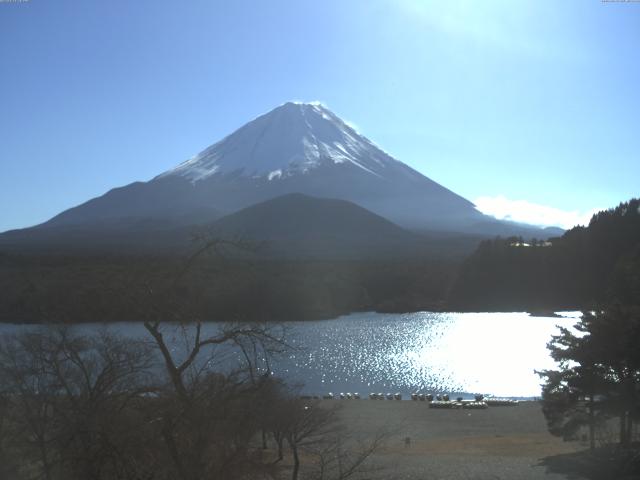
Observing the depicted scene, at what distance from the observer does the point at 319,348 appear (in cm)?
3167

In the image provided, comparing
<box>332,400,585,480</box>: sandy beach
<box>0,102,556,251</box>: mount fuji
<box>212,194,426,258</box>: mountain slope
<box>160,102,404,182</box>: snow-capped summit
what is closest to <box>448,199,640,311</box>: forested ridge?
<box>212,194,426,258</box>: mountain slope

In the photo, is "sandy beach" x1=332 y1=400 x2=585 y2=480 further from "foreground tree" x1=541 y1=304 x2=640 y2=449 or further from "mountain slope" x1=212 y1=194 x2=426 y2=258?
"mountain slope" x1=212 y1=194 x2=426 y2=258

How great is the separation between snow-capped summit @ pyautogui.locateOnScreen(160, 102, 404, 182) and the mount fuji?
0.16 metres

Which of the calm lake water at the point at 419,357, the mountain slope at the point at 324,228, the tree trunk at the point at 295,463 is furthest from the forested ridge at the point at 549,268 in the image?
the tree trunk at the point at 295,463

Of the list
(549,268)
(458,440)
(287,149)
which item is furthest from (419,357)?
(287,149)

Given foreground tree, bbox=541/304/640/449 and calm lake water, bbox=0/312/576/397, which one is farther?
calm lake water, bbox=0/312/576/397

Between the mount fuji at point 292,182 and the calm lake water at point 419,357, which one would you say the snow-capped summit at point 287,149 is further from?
the calm lake water at point 419,357

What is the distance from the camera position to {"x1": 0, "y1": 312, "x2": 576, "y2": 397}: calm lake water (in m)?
24.7

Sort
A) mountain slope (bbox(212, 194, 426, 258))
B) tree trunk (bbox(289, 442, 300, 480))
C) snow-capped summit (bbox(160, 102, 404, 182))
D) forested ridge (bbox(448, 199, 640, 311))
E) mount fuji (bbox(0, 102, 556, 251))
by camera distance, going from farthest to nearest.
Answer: snow-capped summit (bbox(160, 102, 404, 182)), mount fuji (bbox(0, 102, 556, 251)), mountain slope (bbox(212, 194, 426, 258)), forested ridge (bbox(448, 199, 640, 311)), tree trunk (bbox(289, 442, 300, 480))

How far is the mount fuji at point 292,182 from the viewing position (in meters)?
99.2

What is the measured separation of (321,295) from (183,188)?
5604 centimetres

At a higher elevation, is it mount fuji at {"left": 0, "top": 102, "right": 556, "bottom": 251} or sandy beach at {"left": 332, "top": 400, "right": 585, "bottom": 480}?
mount fuji at {"left": 0, "top": 102, "right": 556, "bottom": 251}

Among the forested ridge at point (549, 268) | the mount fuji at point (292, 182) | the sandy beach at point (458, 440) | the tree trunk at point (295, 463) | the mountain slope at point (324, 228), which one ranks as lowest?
the sandy beach at point (458, 440)

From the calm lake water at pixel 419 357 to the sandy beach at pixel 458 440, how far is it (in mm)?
2015
